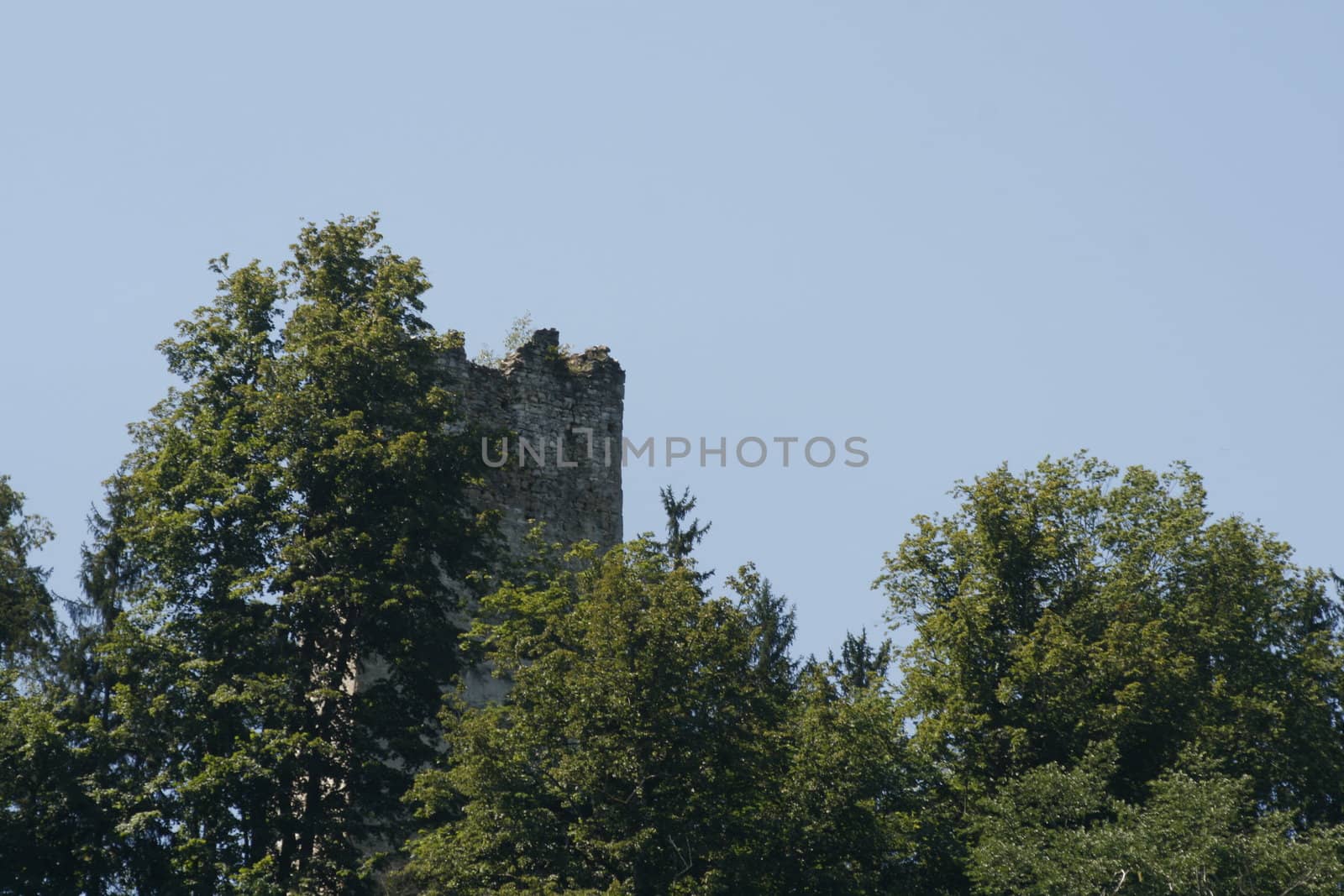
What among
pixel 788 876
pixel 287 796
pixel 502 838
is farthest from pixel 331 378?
pixel 788 876

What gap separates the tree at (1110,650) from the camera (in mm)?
25688

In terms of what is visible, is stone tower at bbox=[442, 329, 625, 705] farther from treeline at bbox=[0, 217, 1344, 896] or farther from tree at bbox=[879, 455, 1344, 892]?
tree at bbox=[879, 455, 1344, 892]

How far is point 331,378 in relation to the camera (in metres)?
25.6

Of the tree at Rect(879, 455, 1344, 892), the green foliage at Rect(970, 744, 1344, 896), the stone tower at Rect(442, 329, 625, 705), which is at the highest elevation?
the stone tower at Rect(442, 329, 625, 705)

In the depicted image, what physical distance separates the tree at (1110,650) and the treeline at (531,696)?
0.19ft

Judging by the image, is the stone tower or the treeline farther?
the stone tower

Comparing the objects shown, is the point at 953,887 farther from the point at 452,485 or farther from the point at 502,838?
the point at 452,485

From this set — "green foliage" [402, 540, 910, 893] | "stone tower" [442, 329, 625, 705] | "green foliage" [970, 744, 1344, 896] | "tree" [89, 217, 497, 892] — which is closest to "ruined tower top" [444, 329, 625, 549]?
"stone tower" [442, 329, 625, 705]

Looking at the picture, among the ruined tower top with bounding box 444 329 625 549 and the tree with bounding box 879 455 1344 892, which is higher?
the ruined tower top with bounding box 444 329 625 549

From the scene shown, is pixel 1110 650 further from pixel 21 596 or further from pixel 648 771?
pixel 21 596

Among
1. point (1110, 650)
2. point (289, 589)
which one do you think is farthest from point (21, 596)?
point (1110, 650)

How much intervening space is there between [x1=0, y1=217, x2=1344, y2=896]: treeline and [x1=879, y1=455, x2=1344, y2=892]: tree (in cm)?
6

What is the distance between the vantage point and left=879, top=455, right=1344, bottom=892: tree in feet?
84.3

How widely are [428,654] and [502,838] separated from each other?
4.07 meters
